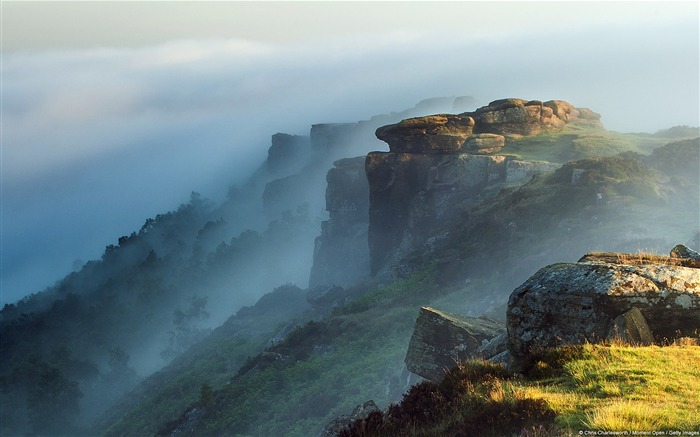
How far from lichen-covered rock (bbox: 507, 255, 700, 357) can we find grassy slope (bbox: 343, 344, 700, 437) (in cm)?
114

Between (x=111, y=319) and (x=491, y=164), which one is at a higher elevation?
(x=491, y=164)

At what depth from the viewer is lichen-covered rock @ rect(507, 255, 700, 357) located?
11508 mm

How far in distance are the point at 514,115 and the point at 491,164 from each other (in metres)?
12.7

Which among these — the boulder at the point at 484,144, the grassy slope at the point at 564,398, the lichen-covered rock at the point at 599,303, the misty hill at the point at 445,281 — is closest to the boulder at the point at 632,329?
the lichen-covered rock at the point at 599,303

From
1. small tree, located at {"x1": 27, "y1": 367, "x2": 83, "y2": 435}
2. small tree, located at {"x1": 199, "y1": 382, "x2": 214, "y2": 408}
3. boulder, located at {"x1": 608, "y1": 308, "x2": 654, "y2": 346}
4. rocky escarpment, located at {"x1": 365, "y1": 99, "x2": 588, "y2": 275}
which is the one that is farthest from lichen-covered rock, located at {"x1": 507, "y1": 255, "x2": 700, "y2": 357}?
small tree, located at {"x1": 27, "y1": 367, "x2": 83, "y2": 435}

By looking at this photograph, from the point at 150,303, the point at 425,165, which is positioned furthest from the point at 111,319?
the point at 425,165

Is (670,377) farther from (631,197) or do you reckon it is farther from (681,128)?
(681,128)

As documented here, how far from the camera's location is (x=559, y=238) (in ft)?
136

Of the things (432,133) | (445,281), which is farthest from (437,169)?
(445,281)

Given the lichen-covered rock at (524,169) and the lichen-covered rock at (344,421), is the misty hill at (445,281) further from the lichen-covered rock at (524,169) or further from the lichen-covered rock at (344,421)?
the lichen-covered rock at (344,421)

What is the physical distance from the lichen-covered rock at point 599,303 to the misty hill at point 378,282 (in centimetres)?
1478

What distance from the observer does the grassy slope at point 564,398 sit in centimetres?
698

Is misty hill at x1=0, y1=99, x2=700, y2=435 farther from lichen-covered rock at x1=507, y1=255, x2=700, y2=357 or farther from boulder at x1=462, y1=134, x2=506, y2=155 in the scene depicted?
lichen-covered rock at x1=507, y1=255, x2=700, y2=357

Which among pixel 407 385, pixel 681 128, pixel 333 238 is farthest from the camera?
pixel 333 238
